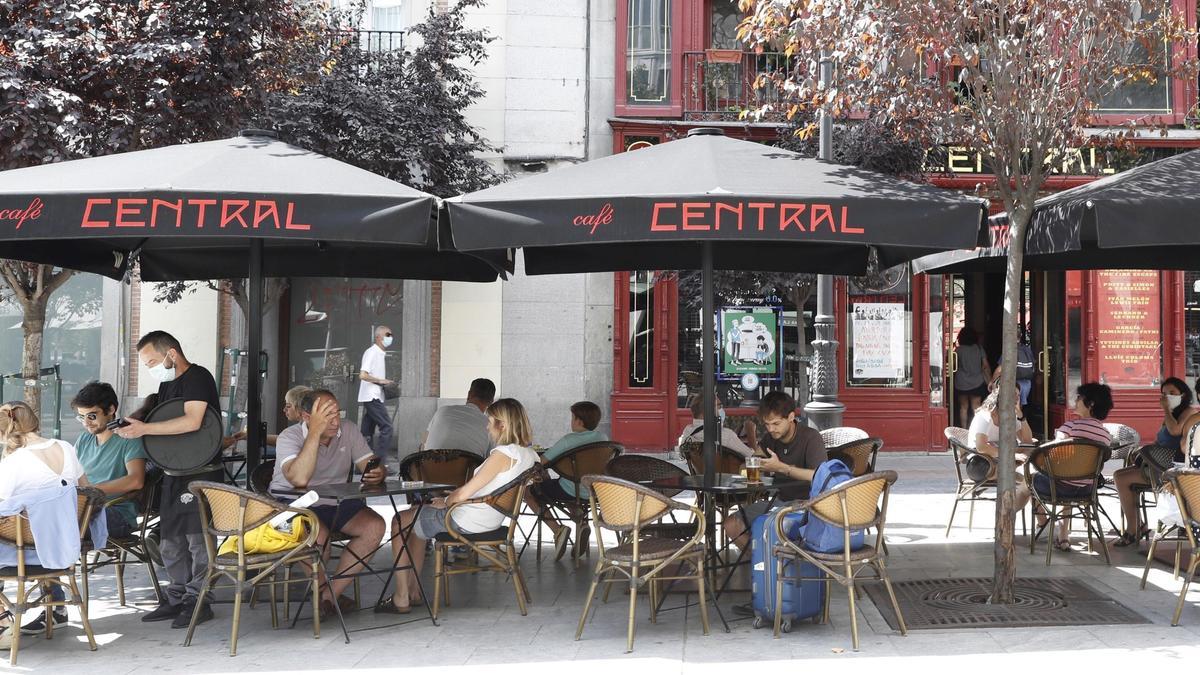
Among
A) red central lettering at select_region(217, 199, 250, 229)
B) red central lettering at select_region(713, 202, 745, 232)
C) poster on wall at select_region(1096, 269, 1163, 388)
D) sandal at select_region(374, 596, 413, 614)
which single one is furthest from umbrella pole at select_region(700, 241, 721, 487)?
poster on wall at select_region(1096, 269, 1163, 388)

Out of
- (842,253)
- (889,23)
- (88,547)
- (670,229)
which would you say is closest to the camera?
(670,229)

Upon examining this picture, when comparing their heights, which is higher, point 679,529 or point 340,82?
point 340,82

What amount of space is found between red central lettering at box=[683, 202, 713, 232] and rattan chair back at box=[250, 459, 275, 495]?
2975 millimetres

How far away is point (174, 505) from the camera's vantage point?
6.00 meters

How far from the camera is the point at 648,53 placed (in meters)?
14.5

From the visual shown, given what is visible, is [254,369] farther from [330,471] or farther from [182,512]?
[182,512]

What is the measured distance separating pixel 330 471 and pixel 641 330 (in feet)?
27.5

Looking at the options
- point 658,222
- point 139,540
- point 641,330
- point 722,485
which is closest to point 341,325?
point 641,330

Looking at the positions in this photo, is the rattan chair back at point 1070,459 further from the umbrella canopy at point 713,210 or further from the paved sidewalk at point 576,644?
the umbrella canopy at point 713,210

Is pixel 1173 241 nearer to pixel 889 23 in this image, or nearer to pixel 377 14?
pixel 889 23

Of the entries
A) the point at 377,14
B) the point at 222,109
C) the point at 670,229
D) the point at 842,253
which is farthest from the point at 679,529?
the point at 377,14

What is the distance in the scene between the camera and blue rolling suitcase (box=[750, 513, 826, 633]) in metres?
5.59

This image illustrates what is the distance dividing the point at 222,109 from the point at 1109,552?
25.4 ft

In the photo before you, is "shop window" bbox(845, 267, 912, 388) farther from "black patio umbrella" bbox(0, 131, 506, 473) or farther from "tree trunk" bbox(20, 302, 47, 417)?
"tree trunk" bbox(20, 302, 47, 417)
